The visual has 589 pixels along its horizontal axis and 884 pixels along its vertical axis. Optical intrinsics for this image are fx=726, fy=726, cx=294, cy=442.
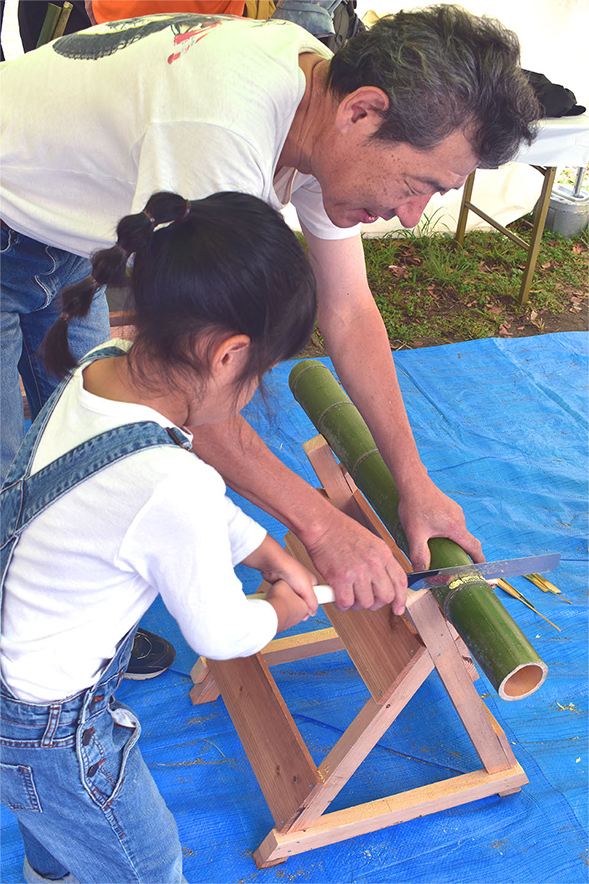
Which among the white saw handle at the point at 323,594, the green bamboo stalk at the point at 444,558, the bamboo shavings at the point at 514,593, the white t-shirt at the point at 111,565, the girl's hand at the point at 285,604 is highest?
the white t-shirt at the point at 111,565

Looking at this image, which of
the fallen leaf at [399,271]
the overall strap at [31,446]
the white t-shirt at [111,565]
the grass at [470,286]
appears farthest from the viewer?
the fallen leaf at [399,271]

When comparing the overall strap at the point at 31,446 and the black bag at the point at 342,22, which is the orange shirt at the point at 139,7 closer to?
the black bag at the point at 342,22

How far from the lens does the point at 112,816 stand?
1.07 meters

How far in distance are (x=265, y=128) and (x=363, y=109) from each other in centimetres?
19

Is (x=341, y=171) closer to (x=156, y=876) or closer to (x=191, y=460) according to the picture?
(x=191, y=460)

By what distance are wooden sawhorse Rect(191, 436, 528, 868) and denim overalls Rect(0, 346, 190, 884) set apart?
45 centimetres

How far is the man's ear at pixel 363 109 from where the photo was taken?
1.21 metres

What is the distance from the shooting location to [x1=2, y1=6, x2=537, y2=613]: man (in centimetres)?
112

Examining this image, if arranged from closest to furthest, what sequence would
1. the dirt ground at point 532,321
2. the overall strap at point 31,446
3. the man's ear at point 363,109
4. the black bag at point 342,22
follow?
1. the overall strap at point 31,446
2. the man's ear at point 363,109
3. the black bag at point 342,22
4. the dirt ground at point 532,321

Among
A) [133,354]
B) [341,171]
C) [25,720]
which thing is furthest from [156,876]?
[341,171]

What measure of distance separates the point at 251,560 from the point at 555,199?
194 inches

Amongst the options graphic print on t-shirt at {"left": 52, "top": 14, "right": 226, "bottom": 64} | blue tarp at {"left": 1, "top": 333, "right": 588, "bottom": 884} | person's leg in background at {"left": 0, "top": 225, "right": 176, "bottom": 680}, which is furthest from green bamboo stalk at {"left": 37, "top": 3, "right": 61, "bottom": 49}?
blue tarp at {"left": 1, "top": 333, "right": 588, "bottom": 884}

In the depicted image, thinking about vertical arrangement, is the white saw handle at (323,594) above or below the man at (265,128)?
below

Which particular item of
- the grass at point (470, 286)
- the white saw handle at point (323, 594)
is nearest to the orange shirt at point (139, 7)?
the white saw handle at point (323, 594)
